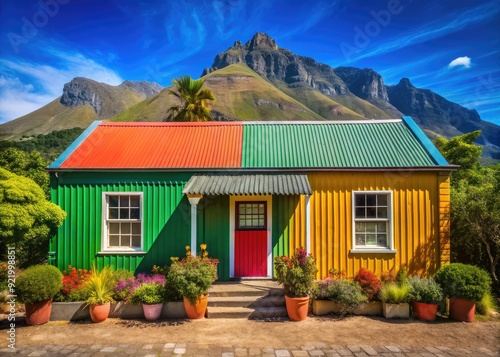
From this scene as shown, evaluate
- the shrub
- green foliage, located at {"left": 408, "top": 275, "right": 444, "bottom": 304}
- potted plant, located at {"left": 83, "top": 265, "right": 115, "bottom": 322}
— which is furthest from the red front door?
green foliage, located at {"left": 408, "top": 275, "right": 444, "bottom": 304}

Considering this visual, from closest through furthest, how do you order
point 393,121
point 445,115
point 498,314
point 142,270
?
point 498,314 < point 142,270 < point 393,121 < point 445,115

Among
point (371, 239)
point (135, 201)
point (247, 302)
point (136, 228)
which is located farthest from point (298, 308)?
point (135, 201)

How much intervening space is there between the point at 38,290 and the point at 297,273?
6.19m

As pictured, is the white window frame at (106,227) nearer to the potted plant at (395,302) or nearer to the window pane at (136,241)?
the window pane at (136,241)

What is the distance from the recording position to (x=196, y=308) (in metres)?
8.11

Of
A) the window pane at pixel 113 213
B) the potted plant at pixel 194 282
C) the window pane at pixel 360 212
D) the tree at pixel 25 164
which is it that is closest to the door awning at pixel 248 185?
the window pane at pixel 360 212

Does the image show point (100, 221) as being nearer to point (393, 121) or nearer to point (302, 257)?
point (302, 257)

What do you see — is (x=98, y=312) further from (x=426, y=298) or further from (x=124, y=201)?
(x=426, y=298)

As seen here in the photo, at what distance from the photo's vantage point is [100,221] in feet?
32.6

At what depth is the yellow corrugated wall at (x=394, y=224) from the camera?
9.85 m

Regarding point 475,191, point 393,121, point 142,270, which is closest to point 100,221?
point 142,270

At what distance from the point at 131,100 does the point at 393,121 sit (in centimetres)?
18353

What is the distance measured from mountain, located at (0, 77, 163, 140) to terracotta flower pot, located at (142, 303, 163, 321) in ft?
357

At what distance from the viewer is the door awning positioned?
916 cm
